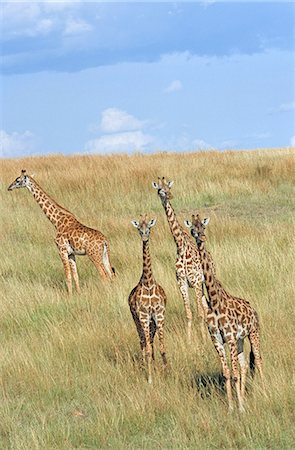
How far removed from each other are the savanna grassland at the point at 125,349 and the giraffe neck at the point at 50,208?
85 centimetres

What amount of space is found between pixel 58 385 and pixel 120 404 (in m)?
0.92

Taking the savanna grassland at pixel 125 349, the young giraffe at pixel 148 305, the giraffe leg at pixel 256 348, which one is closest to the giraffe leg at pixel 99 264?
the savanna grassland at pixel 125 349

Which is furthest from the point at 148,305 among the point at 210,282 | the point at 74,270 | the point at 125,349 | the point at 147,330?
the point at 74,270

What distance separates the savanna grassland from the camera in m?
5.63

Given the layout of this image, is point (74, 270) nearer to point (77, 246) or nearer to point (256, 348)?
point (77, 246)

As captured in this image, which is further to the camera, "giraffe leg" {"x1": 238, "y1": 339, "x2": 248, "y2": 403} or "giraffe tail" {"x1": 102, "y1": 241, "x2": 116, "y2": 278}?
"giraffe tail" {"x1": 102, "y1": 241, "x2": 116, "y2": 278}

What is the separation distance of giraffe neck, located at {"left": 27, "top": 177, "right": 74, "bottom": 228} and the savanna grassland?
0.85 m

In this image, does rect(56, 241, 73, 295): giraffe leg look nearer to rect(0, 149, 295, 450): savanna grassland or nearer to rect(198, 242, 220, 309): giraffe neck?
rect(0, 149, 295, 450): savanna grassland

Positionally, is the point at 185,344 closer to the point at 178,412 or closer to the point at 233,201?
the point at 178,412

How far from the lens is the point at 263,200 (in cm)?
1767

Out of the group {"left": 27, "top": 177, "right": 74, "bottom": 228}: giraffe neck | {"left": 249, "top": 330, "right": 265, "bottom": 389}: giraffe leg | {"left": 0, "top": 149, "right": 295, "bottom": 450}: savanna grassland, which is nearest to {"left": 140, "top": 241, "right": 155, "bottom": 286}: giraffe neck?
{"left": 0, "top": 149, "right": 295, "bottom": 450}: savanna grassland

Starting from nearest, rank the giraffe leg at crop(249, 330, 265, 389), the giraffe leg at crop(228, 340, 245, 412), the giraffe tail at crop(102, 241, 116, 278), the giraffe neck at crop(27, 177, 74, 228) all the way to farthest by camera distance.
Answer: the giraffe leg at crop(228, 340, 245, 412) → the giraffe leg at crop(249, 330, 265, 389) → the giraffe tail at crop(102, 241, 116, 278) → the giraffe neck at crop(27, 177, 74, 228)

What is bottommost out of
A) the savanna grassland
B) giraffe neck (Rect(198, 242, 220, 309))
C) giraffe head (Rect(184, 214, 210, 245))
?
the savanna grassland

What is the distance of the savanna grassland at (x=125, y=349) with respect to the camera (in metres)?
5.63
